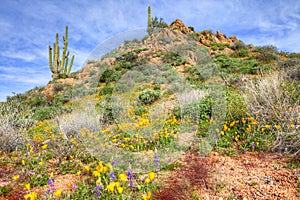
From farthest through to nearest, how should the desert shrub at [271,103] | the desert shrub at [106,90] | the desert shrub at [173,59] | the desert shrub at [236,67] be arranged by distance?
the desert shrub at [236,67], the desert shrub at [106,90], the desert shrub at [173,59], the desert shrub at [271,103]

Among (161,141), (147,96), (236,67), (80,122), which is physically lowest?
(161,141)

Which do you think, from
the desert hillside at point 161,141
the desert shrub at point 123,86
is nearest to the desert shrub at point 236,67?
the desert hillside at point 161,141

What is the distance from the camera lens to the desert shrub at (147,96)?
7102mm

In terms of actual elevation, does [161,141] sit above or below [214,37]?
below

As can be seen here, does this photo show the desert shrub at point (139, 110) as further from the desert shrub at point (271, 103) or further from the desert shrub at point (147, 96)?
the desert shrub at point (271, 103)

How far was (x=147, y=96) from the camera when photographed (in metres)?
7.11

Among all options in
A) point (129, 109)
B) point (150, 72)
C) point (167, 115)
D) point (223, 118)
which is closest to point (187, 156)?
point (223, 118)

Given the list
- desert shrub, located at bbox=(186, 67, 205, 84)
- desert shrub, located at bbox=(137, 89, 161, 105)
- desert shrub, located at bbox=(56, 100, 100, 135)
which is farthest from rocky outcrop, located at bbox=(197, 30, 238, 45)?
desert shrub, located at bbox=(56, 100, 100, 135)

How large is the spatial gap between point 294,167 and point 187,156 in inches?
61.0

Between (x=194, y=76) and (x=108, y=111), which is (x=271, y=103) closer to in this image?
(x=194, y=76)

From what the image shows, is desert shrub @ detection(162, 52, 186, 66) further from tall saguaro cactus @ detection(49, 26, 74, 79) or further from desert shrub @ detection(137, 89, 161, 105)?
tall saguaro cactus @ detection(49, 26, 74, 79)

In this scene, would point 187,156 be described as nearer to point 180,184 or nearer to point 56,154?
point 180,184

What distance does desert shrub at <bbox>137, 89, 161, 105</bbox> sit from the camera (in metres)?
7.10

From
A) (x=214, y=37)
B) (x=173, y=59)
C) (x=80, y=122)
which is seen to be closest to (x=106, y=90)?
(x=80, y=122)
